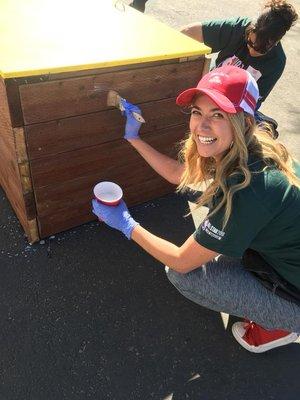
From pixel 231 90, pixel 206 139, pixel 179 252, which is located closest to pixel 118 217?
pixel 179 252

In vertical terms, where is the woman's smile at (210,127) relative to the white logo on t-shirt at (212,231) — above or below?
above

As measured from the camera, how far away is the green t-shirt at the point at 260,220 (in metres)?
1.41

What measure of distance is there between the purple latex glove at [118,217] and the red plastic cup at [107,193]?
37 millimetres

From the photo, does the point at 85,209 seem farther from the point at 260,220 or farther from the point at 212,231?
the point at 260,220

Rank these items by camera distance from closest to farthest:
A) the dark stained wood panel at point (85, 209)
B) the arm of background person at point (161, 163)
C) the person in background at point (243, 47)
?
the arm of background person at point (161, 163) → the dark stained wood panel at point (85, 209) → the person in background at point (243, 47)

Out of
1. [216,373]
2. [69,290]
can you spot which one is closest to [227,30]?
[69,290]

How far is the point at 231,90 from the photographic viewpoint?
139cm

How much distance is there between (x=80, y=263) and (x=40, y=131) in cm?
83

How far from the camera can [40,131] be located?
183 cm

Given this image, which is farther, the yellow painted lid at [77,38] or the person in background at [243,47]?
the person in background at [243,47]

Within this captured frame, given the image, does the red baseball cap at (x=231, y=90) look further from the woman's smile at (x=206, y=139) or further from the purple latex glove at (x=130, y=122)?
the purple latex glove at (x=130, y=122)

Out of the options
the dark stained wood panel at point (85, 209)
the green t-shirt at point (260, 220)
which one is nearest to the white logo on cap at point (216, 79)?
the green t-shirt at point (260, 220)

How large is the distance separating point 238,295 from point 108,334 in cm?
69

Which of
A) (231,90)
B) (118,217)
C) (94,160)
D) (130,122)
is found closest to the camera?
(231,90)
